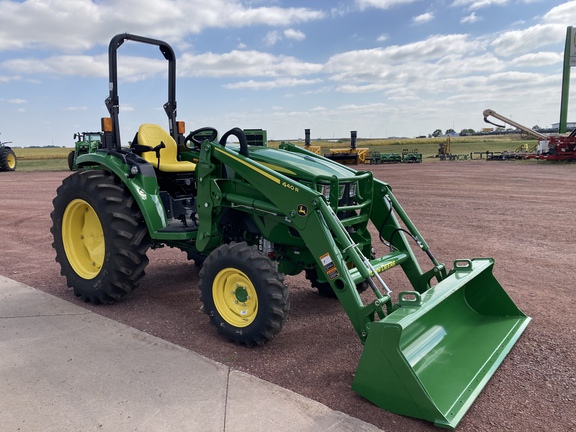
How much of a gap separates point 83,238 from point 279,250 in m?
2.37

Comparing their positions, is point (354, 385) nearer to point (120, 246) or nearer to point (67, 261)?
point (120, 246)

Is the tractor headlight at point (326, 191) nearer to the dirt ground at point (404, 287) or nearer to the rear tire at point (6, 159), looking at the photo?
the dirt ground at point (404, 287)

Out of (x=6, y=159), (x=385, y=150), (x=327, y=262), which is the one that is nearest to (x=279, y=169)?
(x=327, y=262)

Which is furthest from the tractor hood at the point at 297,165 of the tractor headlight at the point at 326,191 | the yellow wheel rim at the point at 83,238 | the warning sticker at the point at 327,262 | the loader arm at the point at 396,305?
the yellow wheel rim at the point at 83,238

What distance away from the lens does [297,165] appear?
13.9ft

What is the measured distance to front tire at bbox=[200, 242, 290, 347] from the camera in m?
3.62

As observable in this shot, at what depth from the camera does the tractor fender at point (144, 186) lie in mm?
4551

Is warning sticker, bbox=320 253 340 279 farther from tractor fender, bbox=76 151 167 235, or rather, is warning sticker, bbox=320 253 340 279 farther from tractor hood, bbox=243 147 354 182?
tractor fender, bbox=76 151 167 235

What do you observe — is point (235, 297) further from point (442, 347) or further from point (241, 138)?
point (442, 347)

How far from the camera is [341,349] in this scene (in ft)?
12.5

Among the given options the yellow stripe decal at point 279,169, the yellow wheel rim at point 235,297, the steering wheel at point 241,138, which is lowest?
the yellow wheel rim at point 235,297

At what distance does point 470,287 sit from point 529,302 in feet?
3.17

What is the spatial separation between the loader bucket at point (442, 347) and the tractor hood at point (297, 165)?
132cm

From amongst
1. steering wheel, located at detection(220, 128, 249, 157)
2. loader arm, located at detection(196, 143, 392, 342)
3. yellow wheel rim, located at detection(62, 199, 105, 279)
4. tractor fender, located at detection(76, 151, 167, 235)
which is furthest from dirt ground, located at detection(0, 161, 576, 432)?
steering wheel, located at detection(220, 128, 249, 157)
